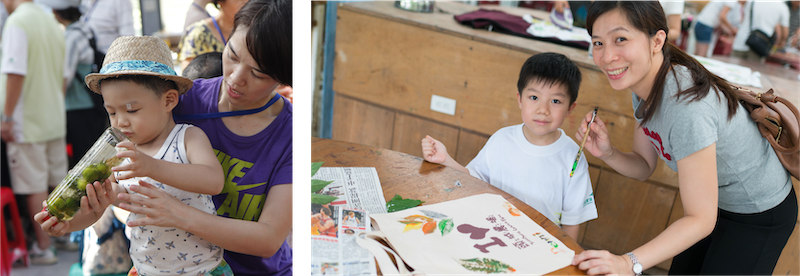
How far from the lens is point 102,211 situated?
974mm

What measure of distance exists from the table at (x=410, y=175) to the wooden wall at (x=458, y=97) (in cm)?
5

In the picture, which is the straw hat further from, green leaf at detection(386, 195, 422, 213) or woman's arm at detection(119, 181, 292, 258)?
green leaf at detection(386, 195, 422, 213)

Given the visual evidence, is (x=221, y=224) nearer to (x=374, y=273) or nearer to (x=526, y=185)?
(x=374, y=273)

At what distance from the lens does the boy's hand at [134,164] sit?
3.08ft

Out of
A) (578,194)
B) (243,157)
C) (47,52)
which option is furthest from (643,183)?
(47,52)

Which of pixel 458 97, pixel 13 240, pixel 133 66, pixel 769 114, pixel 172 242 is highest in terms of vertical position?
pixel 133 66

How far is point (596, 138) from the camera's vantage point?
153 cm

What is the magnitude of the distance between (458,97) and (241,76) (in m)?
0.81

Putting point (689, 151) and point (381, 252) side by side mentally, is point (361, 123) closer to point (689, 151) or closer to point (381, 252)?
point (381, 252)

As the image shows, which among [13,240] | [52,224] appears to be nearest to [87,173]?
[52,224]

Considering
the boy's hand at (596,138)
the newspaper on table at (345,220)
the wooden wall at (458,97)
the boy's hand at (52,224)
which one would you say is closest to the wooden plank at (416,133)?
the wooden wall at (458,97)

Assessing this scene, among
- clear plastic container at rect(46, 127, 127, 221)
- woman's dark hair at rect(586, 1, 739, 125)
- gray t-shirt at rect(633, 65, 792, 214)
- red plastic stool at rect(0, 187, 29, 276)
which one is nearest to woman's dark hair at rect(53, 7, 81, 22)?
clear plastic container at rect(46, 127, 127, 221)

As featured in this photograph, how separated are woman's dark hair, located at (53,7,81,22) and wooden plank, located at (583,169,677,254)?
52.6 inches

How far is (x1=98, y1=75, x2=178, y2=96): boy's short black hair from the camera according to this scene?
3.01ft
